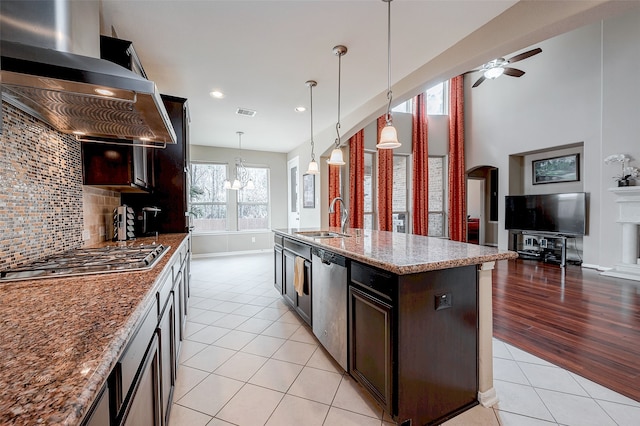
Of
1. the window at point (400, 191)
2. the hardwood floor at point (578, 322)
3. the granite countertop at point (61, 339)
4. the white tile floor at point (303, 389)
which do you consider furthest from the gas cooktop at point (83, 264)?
the window at point (400, 191)

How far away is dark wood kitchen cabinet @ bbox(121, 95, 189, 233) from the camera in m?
3.19

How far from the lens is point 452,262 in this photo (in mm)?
1435

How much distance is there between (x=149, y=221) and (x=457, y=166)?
6855 millimetres

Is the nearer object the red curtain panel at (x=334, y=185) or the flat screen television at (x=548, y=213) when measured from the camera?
the flat screen television at (x=548, y=213)

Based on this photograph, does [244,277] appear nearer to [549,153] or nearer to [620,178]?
[620,178]

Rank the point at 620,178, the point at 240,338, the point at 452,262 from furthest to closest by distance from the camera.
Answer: the point at 620,178
the point at 240,338
the point at 452,262

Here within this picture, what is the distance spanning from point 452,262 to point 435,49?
2208 mm

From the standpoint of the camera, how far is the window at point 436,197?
281 inches

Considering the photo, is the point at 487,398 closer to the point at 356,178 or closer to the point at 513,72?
the point at 356,178

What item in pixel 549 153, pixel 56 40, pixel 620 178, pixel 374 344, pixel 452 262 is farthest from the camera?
pixel 549 153

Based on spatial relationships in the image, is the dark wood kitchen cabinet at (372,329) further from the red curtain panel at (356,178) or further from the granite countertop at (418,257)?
the red curtain panel at (356,178)

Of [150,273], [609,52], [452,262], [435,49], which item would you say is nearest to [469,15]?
[435,49]

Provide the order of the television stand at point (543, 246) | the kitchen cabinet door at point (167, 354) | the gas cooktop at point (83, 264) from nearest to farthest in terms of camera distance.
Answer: the gas cooktop at point (83, 264)
the kitchen cabinet door at point (167, 354)
the television stand at point (543, 246)

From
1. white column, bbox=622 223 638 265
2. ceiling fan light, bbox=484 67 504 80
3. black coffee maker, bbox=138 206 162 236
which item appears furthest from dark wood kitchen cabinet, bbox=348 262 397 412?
white column, bbox=622 223 638 265
